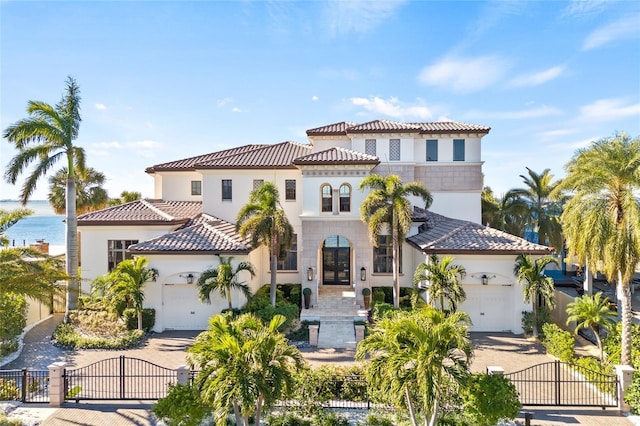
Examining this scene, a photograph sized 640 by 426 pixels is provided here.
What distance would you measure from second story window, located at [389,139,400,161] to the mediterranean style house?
68 millimetres

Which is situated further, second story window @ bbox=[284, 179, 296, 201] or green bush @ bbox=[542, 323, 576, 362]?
second story window @ bbox=[284, 179, 296, 201]

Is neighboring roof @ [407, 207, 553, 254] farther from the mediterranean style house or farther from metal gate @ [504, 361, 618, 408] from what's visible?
metal gate @ [504, 361, 618, 408]

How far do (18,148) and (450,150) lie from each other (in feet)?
83.2

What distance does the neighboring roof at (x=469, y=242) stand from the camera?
1759 centimetres

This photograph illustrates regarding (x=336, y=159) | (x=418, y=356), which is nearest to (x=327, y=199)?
(x=336, y=159)

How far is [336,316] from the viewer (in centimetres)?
1922

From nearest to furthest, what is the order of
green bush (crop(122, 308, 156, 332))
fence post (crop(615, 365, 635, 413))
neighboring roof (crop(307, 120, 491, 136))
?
1. fence post (crop(615, 365, 635, 413))
2. green bush (crop(122, 308, 156, 332))
3. neighboring roof (crop(307, 120, 491, 136))

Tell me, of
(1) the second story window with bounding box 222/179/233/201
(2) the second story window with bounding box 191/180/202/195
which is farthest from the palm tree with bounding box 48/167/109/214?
(1) the second story window with bounding box 222/179/233/201

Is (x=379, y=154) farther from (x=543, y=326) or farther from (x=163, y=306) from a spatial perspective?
(x=163, y=306)

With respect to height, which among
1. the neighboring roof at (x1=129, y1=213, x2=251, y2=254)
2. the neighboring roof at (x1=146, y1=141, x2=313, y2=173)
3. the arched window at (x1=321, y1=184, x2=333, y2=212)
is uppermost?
the neighboring roof at (x1=146, y1=141, x2=313, y2=173)

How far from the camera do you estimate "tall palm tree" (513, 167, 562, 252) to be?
27.2m

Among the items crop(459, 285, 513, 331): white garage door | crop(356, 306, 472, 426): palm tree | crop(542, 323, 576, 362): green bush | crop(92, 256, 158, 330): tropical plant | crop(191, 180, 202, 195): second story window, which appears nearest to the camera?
crop(356, 306, 472, 426): palm tree

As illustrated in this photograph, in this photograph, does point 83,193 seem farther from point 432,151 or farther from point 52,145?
point 432,151

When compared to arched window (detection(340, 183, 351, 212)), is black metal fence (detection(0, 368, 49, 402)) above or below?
below
